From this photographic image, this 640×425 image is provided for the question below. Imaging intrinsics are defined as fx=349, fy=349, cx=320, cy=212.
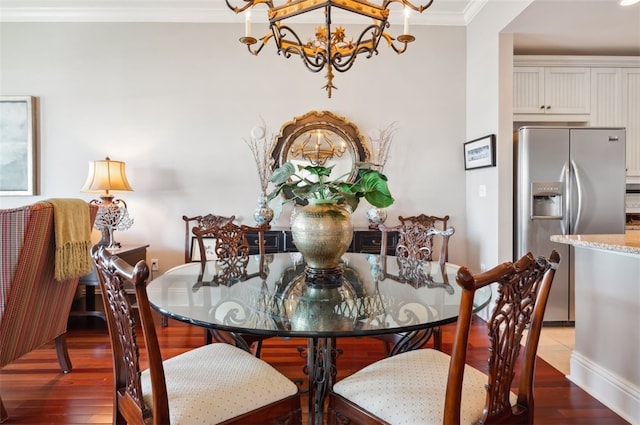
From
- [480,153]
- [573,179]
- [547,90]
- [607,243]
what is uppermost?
[547,90]

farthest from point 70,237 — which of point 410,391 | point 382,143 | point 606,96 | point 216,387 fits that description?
point 606,96

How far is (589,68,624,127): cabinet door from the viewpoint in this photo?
3.26 metres

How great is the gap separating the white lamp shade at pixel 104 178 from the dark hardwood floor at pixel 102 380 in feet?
3.93

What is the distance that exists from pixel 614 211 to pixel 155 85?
4240 mm

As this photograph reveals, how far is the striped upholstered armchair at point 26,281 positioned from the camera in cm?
161

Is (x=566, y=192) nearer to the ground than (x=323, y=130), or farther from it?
nearer to the ground

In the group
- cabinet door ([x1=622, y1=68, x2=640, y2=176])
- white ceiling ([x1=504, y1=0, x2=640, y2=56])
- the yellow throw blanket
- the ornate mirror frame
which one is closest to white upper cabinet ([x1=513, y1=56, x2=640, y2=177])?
cabinet door ([x1=622, y1=68, x2=640, y2=176])

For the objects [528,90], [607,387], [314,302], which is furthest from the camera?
[528,90]

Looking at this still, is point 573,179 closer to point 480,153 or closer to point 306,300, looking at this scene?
point 480,153

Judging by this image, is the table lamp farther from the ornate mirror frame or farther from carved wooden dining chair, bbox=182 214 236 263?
the ornate mirror frame

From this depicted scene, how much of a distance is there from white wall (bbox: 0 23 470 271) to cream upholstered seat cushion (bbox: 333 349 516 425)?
2.38m

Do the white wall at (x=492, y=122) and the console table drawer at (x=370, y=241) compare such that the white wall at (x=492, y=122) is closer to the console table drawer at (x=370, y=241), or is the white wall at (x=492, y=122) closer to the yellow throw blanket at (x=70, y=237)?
the console table drawer at (x=370, y=241)

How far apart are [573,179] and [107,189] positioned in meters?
3.89

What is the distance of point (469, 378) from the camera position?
3.69 feet
